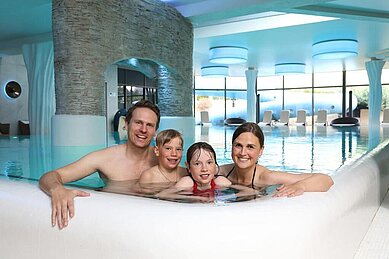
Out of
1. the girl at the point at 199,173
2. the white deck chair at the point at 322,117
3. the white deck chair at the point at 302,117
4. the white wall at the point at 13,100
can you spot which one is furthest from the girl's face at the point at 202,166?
the white deck chair at the point at 302,117

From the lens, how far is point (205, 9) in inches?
436

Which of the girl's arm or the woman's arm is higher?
the woman's arm

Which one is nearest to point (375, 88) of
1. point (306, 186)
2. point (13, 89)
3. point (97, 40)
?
point (97, 40)

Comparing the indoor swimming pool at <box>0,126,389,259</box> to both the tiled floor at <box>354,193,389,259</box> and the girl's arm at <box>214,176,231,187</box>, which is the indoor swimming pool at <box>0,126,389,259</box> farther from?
the girl's arm at <box>214,176,231,187</box>

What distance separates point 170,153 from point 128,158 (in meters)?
0.59

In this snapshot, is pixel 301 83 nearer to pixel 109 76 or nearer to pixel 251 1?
pixel 109 76

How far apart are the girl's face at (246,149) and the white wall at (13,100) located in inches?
745

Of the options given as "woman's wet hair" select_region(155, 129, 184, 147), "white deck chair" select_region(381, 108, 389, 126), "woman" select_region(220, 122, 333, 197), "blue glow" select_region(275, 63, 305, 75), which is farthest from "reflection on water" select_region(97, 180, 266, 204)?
"white deck chair" select_region(381, 108, 389, 126)

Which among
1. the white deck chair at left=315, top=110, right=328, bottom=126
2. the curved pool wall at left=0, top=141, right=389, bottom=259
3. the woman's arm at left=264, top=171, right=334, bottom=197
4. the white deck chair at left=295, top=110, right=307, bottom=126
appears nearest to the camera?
the curved pool wall at left=0, top=141, right=389, bottom=259

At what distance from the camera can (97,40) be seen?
9102 millimetres

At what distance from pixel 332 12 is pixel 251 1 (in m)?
3.06

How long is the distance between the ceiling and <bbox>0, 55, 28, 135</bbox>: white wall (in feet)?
4.48

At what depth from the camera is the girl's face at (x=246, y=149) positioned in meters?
3.15

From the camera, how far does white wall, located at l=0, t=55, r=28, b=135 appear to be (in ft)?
63.7
